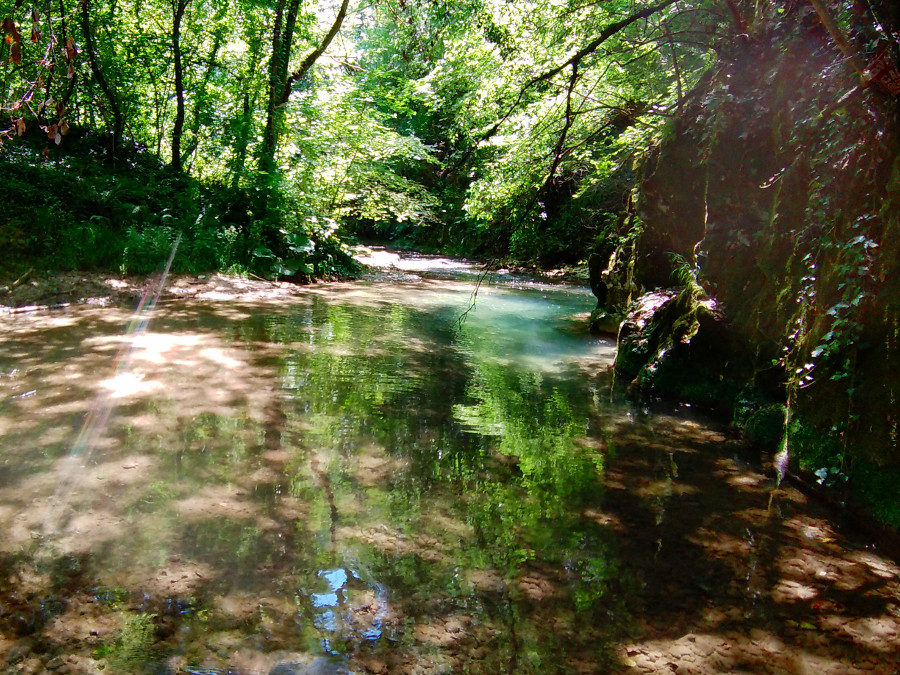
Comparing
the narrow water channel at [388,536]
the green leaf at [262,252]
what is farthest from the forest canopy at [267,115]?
the narrow water channel at [388,536]

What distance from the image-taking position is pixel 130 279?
1027 cm

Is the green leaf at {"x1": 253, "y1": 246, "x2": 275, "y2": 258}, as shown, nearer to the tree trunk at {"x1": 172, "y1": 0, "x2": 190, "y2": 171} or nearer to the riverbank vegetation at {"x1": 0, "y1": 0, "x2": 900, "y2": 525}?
the riverbank vegetation at {"x1": 0, "y1": 0, "x2": 900, "y2": 525}

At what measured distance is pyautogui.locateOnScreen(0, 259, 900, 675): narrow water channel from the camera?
95.2 inches

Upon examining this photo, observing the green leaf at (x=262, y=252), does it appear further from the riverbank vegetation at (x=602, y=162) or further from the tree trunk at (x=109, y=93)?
the tree trunk at (x=109, y=93)

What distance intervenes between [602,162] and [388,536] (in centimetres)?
1166

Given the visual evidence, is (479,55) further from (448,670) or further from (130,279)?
(448,670)

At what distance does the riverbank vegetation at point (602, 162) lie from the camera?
406cm

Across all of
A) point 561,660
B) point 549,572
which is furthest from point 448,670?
point 549,572

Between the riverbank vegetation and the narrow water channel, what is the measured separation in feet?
3.67

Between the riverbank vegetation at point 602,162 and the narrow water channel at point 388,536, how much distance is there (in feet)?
3.67

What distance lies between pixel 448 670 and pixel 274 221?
1325cm

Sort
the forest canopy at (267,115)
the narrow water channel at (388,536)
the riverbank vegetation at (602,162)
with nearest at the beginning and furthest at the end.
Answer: the narrow water channel at (388,536) < the riverbank vegetation at (602,162) < the forest canopy at (267,115)

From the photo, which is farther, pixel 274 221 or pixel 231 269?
pixel 274 221

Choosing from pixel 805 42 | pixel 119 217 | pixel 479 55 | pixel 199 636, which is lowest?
pixel 199 636
